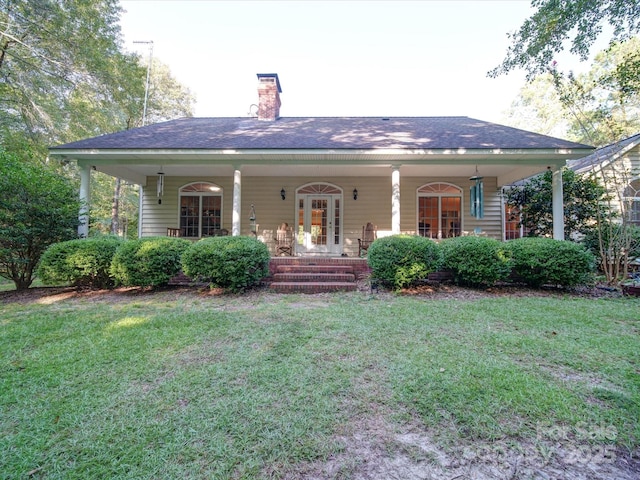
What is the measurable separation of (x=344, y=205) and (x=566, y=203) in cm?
601

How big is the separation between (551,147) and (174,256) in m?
8.43

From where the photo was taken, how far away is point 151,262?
571 cm

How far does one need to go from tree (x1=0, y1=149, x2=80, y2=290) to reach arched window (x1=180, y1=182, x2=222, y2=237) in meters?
3.47

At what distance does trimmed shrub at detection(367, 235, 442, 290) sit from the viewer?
5762mm

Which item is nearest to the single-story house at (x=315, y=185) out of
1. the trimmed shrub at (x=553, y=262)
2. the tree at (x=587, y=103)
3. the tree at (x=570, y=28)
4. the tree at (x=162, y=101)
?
the tree at (x=587, y=103)

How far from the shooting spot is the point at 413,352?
291 centimetres

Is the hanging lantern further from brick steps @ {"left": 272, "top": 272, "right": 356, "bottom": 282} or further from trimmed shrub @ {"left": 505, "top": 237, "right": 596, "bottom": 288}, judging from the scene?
brick steps @ {"left": 272, "top": 272, "right": 356, "bottom": 282}

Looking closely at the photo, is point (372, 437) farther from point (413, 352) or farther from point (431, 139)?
point (431, 139)

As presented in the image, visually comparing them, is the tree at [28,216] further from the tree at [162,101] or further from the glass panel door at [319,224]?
the tree at [162,101]

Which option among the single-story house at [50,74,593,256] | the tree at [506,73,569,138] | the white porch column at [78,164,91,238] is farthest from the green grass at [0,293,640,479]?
the tree at [506,73,569,138]

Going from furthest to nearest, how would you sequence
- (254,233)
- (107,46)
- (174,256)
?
1. (107,46)
2. (254,233)
3. (174,256)

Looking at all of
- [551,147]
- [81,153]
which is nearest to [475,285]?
[551,147]

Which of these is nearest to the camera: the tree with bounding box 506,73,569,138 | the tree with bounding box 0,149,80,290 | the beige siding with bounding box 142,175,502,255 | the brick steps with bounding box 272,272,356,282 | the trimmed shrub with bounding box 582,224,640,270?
the tree with bounding box 0,149,80,290

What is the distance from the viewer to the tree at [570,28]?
5.84m
